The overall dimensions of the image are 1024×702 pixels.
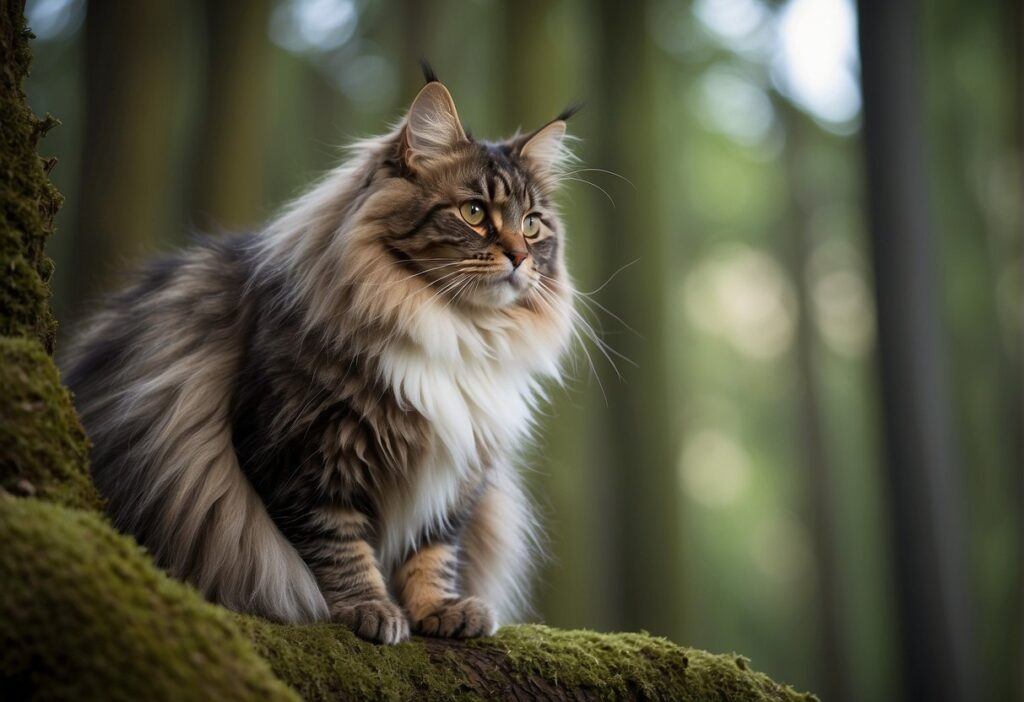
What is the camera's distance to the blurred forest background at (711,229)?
14.7 feet

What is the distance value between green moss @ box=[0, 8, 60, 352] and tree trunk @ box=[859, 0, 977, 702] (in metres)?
4.66

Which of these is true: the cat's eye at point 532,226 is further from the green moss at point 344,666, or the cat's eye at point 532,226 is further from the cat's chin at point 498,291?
the green moss at point 344,666

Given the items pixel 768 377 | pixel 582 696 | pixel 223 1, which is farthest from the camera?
pixel 768 377

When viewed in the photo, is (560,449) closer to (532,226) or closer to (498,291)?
(532,226)

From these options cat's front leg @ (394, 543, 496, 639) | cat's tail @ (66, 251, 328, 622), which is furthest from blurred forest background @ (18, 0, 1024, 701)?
cat's tail @ (66, 251, 328, 622)

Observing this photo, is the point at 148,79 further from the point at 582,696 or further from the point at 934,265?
the point at 934,265

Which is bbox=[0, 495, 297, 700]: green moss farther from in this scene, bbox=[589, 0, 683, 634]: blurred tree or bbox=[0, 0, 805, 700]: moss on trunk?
bbox=[589, 0, 683, 634]: blurred tree

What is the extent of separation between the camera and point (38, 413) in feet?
5.00

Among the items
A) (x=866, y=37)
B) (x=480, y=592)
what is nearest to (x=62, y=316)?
(x=480, y=592)

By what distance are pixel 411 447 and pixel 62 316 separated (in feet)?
8.79

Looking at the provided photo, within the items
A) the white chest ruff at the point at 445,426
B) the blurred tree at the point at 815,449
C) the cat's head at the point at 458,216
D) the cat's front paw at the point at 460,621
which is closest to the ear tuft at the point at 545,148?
the cat's head at the point at 458,216

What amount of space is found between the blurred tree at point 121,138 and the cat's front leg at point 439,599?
233 cm

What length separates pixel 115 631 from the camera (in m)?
1.21

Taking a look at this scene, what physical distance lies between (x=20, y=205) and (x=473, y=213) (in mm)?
1097
